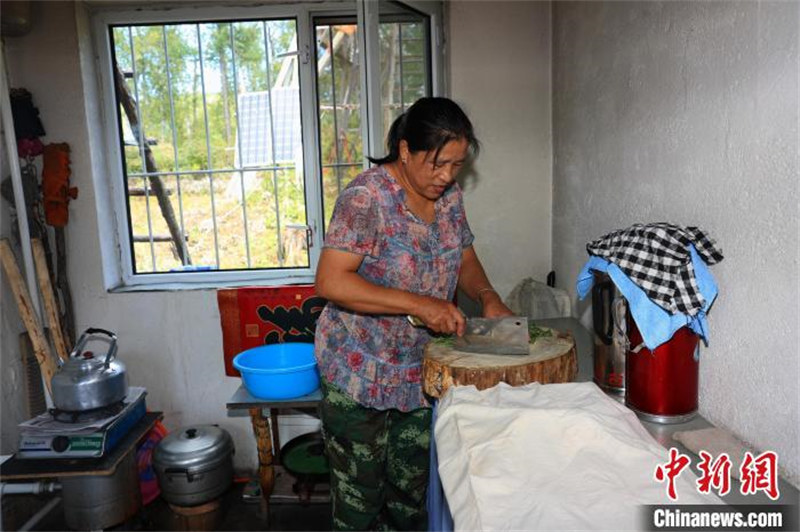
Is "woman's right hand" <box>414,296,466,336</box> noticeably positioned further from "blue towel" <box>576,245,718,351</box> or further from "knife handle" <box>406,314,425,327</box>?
"blue towel" <box>576,245,718,351</box>

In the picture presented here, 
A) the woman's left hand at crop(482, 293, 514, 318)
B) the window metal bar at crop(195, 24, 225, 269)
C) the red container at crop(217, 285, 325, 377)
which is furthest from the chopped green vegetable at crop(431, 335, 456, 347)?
the window metal bar at crop(195, 24, 225, 269)

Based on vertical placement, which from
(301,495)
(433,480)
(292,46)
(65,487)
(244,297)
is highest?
(292,46)

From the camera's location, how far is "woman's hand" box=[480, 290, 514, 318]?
1.66 m

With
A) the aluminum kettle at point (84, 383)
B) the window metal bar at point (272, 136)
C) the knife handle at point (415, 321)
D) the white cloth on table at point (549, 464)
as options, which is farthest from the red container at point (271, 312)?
the white cloth on table at point (549, 464)

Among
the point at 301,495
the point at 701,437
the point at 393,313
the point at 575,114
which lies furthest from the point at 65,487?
the point at 575,114

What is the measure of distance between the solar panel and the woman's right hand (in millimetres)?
1696

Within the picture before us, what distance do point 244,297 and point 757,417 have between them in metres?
2.19

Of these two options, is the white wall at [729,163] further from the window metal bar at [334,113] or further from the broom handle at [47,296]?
the broom handle at [47,296]

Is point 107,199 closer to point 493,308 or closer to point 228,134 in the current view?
point 228,134

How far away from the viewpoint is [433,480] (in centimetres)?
166

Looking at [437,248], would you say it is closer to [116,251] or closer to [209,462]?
[209,462]

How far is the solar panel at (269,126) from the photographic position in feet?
9.47

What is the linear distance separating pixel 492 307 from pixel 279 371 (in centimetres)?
106

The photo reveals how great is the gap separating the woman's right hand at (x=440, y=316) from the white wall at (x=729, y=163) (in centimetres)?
57
